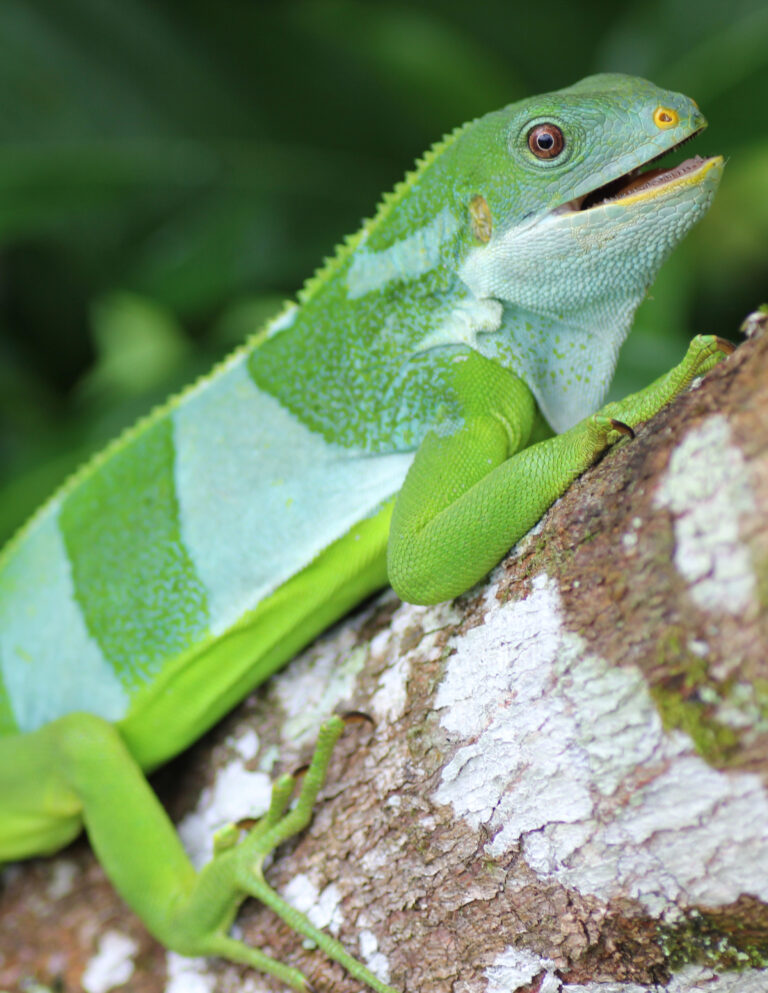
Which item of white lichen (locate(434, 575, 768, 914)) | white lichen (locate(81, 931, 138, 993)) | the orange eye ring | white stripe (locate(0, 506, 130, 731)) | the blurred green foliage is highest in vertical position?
the blurred green foliage

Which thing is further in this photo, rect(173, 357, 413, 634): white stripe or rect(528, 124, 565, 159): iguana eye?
rect(173, 357, 413, 634): white stripe

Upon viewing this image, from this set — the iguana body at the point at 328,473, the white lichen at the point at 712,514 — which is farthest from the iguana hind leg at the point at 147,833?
the white lichen at the point at 712,514

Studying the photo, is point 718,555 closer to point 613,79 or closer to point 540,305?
point 540,305

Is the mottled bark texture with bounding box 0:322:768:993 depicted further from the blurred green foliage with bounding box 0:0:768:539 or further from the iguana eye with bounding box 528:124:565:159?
the blurred green foliage with bounding box 0:0:768:539

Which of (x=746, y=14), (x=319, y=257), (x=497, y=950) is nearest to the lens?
(x=497, y=950)

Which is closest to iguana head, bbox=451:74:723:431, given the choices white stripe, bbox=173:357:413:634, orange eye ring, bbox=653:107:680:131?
orange eye ring, bbox=653:107:680:131

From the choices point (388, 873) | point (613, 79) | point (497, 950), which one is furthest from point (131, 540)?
point (613, 79)
